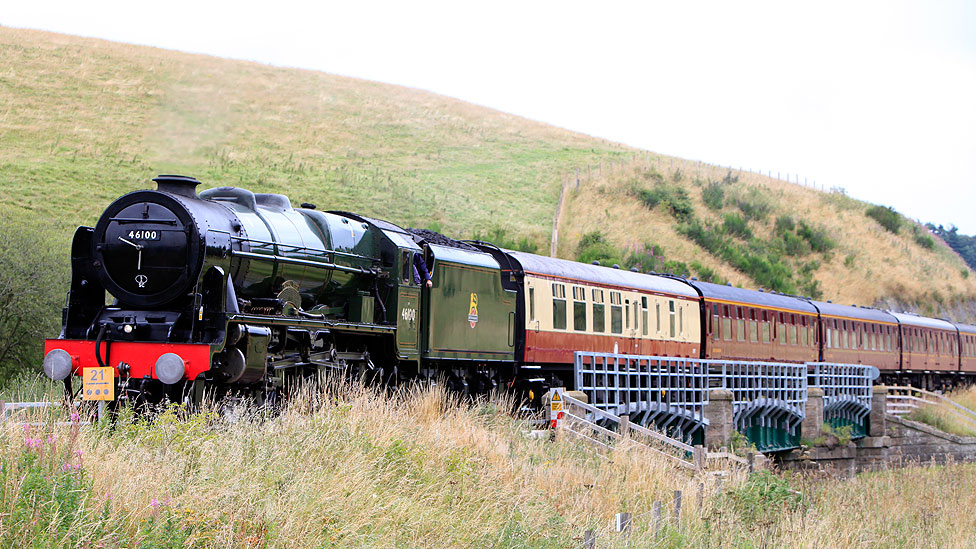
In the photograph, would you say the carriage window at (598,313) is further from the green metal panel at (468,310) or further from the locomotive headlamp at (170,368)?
the locomotive headlamp at (170,368)

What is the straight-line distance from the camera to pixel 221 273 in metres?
11.0

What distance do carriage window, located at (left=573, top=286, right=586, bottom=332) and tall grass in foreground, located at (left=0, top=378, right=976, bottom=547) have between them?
20.7 ft

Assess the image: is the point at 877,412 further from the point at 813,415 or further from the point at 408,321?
the point at 408,321

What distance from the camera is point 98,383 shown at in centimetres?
1030

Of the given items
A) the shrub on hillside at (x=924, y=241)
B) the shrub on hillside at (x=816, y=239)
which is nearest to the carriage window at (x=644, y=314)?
the shrub on hillside at (x=816, y=239)

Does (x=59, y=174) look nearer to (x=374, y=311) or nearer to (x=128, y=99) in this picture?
(x=128, y=99)

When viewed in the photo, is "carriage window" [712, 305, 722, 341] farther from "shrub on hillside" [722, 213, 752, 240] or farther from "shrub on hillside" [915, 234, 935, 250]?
"shrub on hillside" [915, 234, 935, 250]

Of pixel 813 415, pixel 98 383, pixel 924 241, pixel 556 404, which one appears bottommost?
pixel 813 415

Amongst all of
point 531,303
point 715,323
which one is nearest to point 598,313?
point 531,303

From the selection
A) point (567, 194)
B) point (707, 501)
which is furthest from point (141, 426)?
point (567, 194)

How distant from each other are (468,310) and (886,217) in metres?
57.8

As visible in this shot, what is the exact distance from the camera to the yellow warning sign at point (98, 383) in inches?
403

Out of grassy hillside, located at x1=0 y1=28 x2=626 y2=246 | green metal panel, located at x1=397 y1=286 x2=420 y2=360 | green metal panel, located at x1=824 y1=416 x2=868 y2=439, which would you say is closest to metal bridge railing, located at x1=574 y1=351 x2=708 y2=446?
green metal panel, located at x1=397 y1=286 x2=420 y2=360

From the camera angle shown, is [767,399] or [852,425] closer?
[767,399]
